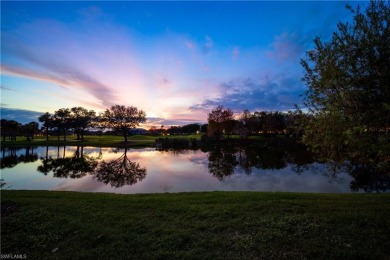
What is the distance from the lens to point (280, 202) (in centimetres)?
1155

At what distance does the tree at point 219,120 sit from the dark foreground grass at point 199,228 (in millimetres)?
71196

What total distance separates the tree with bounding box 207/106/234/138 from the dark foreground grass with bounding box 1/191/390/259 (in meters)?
71.2

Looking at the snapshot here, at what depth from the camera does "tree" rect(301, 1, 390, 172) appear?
7.12 meters

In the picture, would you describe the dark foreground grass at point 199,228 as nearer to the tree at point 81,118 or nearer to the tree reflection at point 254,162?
the tree reflection at point 254,162

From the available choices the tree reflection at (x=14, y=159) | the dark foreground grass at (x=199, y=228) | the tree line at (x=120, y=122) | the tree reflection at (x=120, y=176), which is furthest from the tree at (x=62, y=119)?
the dark foreground grass at (x=199, y=228)

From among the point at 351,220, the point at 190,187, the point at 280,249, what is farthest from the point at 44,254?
the point at 190,187

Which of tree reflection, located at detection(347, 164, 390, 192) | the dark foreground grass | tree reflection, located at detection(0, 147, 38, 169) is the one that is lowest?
tree reflection, located at detection(0, 147, 38, 169)

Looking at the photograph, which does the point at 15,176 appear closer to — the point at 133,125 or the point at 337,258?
the point at 337,258

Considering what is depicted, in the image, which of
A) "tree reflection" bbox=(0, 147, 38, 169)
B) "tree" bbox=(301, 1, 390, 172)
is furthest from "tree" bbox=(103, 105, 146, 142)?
"tree" bbox=(301, 1, 390, 172)

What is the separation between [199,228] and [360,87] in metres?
8.17

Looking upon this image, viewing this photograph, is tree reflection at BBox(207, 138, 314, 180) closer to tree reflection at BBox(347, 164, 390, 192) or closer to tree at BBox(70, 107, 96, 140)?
tree reflection at BBox(347, 164, 390, 192)

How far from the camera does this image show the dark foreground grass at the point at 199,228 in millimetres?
6617

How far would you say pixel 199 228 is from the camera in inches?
330

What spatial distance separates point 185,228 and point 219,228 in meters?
1.36
